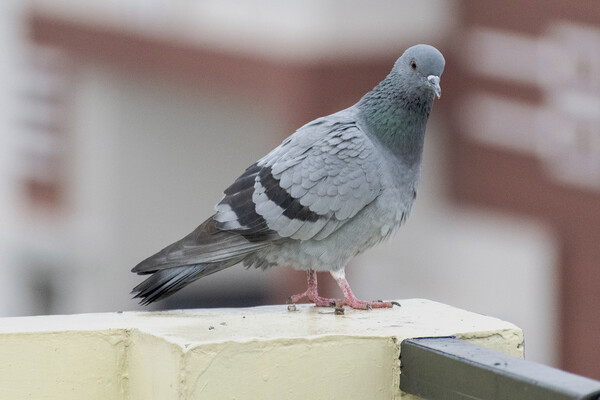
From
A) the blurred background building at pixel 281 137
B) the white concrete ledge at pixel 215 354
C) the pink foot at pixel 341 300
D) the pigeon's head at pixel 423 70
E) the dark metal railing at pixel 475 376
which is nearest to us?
the dark metal railing at pixel 475 376

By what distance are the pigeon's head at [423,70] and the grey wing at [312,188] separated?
1.01ft

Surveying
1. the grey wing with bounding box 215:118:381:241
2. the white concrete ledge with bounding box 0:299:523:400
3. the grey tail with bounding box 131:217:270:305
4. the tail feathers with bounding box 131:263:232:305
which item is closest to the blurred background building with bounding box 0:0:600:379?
the grey wing with bounding box 215:118:381:241

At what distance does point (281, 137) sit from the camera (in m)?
14.8

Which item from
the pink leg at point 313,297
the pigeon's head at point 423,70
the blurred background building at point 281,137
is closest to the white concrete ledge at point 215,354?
the pink leg at point 313,297

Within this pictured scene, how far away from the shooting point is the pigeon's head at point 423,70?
4.31m

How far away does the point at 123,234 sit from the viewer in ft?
49.4

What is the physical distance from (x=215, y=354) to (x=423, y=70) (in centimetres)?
196

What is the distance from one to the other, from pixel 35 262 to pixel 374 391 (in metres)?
12.7

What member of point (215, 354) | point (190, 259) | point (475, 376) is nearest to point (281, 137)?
point (190, 259)

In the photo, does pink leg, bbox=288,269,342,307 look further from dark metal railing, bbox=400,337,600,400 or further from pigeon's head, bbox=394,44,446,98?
dark metal railing, bbox=400,337,600,400

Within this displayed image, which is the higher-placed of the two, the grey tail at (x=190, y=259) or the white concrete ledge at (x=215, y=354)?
the grey tail at (x=190, y=259)

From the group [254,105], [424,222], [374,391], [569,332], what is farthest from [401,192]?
[254,105]

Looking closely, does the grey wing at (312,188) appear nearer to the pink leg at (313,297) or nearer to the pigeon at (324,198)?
the pigeon at (324,198)

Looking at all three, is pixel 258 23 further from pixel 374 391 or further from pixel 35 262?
pixel 374 391
